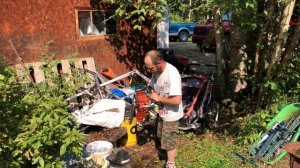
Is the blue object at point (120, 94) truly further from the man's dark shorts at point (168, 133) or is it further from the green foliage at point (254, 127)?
the green foliage at point (254, 127)

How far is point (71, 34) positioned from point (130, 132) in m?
2.70

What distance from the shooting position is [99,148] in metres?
5.10

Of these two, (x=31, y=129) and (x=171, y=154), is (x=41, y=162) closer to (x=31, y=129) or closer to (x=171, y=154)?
(x=31, y=129)

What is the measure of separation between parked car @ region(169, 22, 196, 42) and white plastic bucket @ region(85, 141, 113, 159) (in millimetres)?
20260

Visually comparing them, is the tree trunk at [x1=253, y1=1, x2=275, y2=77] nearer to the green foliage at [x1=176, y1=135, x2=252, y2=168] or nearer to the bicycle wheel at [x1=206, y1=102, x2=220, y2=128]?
the bicycle wheel at [x1=206, y1=102, x2=220, y2=128]

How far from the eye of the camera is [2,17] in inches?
250

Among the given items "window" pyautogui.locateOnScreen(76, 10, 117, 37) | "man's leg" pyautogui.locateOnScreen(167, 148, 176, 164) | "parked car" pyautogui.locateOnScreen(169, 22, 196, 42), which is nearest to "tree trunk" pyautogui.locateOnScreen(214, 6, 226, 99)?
"window" pyautogui.locateOnScreen(76, 10, 117, 37)

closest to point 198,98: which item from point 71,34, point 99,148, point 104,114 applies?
point 104,114

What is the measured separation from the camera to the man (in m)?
4.56

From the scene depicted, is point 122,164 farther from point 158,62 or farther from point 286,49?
point 286,49

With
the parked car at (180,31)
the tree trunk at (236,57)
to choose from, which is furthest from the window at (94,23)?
the parked car at (180,31)

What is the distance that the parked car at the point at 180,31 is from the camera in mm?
24953

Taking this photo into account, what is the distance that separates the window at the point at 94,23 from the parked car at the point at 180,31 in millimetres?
16907

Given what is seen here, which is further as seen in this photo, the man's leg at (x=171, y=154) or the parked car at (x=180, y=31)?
the parked car at (x=180, y=31)
